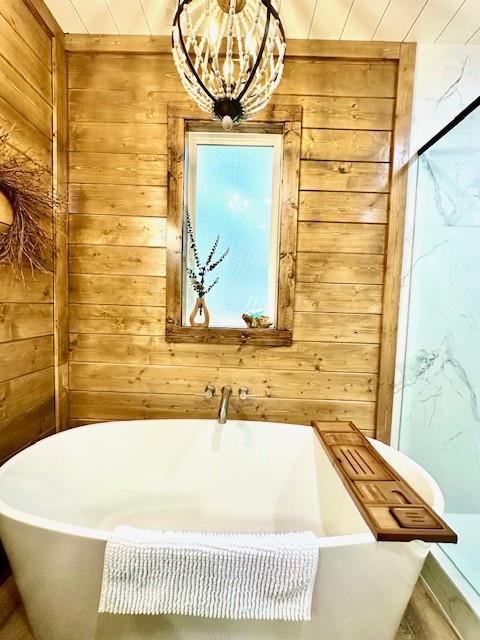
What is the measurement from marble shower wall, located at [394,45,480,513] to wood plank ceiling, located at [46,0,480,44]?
10 cm

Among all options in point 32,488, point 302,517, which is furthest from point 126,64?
point 302,517

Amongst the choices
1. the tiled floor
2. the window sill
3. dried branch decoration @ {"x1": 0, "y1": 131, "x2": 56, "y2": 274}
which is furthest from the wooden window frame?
the tiled floor

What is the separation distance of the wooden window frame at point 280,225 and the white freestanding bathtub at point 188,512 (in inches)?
17.8

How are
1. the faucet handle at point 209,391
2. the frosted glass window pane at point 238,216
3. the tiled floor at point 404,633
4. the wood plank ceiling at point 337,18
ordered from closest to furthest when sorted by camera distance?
the tiled floor at point 404,633 → the wood plank ceiling at point 337,18 → the faucet handle at point 209,391 → the frosted glass window pane at point 238,216

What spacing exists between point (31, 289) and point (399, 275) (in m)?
1.79

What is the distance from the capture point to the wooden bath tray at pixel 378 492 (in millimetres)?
865

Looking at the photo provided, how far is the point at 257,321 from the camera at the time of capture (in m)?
1.72

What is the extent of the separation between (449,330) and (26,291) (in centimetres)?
199

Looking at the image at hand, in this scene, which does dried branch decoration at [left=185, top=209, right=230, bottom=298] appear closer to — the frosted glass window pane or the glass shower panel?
the frosted glass window pane

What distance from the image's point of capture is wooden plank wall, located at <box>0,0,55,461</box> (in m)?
1.30

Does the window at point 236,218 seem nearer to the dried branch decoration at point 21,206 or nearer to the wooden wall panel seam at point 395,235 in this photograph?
the wooden wall panel seam at point 395,235

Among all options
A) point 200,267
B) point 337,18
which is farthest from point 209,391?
point 337,18

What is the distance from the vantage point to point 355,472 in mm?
1212

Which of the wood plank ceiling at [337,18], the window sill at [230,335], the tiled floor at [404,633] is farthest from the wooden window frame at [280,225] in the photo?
the tiled floor at [404,633]
